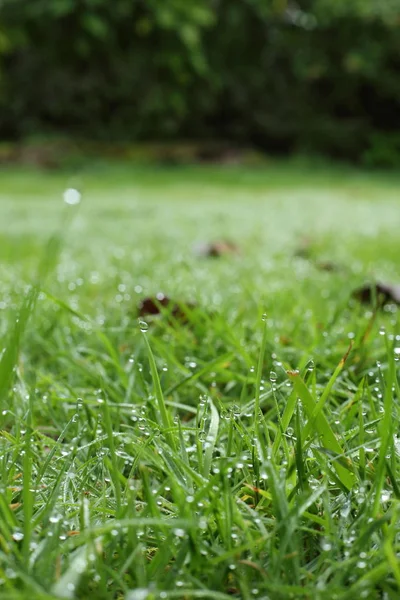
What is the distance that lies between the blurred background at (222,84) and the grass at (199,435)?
13.0 meters

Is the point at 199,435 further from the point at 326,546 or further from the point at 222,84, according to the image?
the point at 222,84

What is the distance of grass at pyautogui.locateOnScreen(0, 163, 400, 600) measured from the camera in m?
0.57

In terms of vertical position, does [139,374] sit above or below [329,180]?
above

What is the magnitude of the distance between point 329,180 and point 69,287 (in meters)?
9.62

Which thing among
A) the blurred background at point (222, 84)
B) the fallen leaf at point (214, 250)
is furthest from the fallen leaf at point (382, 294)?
the blurred background at point (222, 84)

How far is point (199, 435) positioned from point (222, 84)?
52.3 ft

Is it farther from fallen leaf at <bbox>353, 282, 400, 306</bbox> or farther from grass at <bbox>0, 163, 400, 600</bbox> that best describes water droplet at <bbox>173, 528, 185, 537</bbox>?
fallen leaf at <bbox>353, 282, 400, 306</bbox>

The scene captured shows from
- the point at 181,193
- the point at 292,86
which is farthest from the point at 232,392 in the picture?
the point at 292,86

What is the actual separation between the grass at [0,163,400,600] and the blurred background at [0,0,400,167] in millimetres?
13019

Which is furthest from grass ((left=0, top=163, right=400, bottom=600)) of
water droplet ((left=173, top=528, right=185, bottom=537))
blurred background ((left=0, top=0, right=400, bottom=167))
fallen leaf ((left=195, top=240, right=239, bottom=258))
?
blurred background ((left=0, top=0, right=400, bottom=167))

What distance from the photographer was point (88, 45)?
14234 millimetres

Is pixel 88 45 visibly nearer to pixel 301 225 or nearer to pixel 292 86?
pixel 292 86

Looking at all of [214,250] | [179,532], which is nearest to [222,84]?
[214,250]

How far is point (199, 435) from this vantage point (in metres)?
0.81
